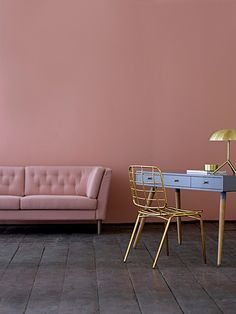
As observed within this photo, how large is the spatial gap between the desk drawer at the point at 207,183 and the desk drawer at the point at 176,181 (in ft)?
0.23

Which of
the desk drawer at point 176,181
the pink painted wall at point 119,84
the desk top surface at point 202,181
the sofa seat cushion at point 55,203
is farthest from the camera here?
the pink painted wall at point 119,84

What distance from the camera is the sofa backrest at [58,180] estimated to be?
616 centimetres

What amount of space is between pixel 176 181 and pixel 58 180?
2162mm

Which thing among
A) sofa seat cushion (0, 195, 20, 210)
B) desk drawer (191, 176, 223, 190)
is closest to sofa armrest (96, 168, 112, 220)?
sofa seat cushion (0, 195, 20, 210)

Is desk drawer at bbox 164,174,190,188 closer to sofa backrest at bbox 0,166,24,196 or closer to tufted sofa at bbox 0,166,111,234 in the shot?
tufted sofa at bbox 0,166,111,234

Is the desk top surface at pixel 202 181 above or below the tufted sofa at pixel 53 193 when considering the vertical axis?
above

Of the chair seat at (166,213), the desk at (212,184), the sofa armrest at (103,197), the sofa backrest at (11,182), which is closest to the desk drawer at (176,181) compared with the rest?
the desk at (212,184)

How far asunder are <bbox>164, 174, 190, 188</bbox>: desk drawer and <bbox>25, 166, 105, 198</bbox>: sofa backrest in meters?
1.74

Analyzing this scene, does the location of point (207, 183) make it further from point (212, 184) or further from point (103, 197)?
point (103, 197)

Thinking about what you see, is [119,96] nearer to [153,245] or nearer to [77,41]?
[77,41]

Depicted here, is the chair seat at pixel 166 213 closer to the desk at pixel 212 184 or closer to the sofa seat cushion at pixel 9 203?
the desk at pixel 212 184

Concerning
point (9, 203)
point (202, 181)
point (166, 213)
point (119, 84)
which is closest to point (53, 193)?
point (9, 203)

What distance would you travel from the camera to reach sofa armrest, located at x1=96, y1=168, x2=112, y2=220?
19.0 feet

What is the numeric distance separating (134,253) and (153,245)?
461 millimetres
